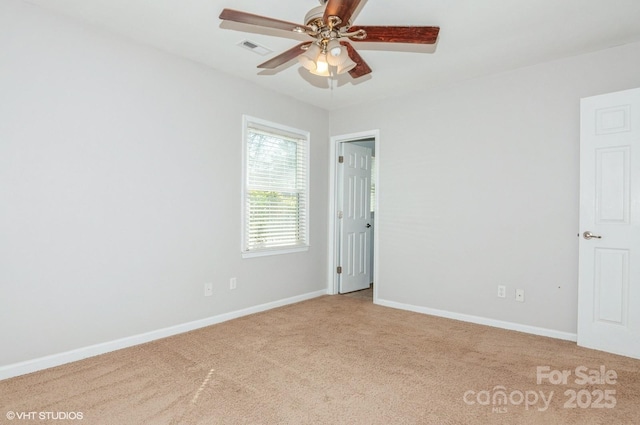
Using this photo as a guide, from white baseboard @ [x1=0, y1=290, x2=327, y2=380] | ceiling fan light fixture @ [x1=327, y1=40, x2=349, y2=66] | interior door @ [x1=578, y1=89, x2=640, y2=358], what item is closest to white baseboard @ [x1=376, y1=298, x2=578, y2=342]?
Result: interior door @ [x1=578, y1=89, x2=640, y2=358]

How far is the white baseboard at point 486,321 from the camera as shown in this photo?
3.27m

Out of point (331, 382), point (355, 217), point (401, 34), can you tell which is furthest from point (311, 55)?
point (355, 217)

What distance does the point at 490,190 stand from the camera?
3.67 m

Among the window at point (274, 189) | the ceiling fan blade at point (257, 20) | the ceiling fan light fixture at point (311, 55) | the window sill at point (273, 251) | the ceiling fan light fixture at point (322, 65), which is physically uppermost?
the ceiling fan blade at point (257, 20)

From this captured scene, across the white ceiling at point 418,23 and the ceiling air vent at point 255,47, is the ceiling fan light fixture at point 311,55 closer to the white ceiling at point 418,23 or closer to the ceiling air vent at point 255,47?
the white ceiling at point 418,23

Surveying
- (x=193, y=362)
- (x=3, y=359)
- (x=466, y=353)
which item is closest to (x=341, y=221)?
(x=466, y=353)

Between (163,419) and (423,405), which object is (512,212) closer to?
(423,405)

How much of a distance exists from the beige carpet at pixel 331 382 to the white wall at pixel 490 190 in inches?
21.4

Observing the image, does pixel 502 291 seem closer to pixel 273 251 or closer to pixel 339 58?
pixel 273 251

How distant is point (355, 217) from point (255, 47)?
9.19ft

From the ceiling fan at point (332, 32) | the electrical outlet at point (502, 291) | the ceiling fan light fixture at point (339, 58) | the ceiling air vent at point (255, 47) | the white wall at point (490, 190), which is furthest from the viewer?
the electrical outlet at point (502, 291)

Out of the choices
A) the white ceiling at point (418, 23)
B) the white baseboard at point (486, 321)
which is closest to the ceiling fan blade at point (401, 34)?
the white ceiling at point (418, 23)

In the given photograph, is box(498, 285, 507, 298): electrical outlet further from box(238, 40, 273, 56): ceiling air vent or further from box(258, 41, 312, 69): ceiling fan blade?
box(238, 40, 273, 56): ceiling air vent

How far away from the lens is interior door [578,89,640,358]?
9.32 feet
